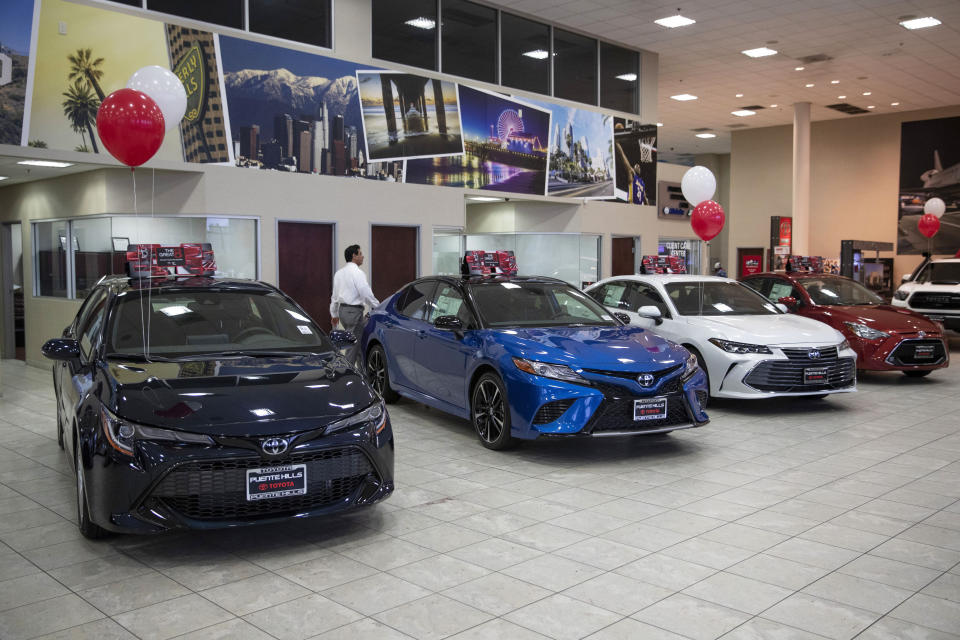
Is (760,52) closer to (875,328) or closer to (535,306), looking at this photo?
(875,328)

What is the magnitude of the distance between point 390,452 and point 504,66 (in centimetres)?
1153

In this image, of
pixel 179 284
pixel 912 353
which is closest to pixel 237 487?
pixel 179 284

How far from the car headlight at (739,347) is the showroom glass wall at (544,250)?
6.90 m

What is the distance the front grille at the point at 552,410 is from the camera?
A: 5695mm

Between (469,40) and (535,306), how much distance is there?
8.47m

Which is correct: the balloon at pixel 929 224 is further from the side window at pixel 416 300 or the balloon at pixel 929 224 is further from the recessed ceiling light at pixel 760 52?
the side window at pixel 416 300

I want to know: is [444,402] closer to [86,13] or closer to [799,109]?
[86,13]

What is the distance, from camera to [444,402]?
6887mm

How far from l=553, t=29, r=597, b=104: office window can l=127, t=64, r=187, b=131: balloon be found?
8.96 m

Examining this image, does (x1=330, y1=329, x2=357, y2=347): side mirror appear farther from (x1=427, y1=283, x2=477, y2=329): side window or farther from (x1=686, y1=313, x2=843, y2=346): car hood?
(x1=686, y1=313, x2=843, y2=346): car hood

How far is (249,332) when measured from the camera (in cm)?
498

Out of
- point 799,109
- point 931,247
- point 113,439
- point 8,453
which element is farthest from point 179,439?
point 931,247

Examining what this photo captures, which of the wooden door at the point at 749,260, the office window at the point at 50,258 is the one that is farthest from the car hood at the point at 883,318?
the wooden door at the point at 749,260

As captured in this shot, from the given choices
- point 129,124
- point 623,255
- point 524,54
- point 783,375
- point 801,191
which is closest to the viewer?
point 129,124
